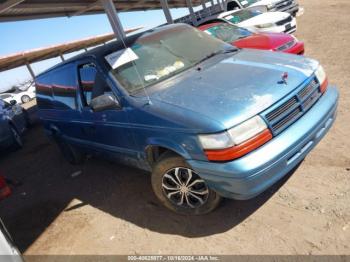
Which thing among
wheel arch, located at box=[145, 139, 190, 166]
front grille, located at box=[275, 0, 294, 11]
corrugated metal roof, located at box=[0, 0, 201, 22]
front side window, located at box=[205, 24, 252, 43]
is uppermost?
corrugated metal roof, located at box=[0, 0, 201, 22]

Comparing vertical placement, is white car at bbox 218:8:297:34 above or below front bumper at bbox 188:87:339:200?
below

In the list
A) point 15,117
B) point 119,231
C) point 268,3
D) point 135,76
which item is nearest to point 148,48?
point 135,76

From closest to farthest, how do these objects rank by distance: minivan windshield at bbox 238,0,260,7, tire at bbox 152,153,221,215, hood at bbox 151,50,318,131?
1. hood at bbox 151,50,318,131
2. tire at bbox 152,153,221,215
3. minivan windshield at bbox 238,0,260,7

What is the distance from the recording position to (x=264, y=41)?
7.14 meters

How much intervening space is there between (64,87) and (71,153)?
1.42 m

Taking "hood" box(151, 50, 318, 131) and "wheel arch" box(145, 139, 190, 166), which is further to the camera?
"wheel arch" box(145, 139, 190, 166)

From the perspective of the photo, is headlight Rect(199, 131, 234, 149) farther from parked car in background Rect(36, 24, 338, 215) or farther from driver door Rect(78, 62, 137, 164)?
driver door Rect(78, 62, 137, 164)

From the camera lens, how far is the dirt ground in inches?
129

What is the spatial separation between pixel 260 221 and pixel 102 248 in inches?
68.7

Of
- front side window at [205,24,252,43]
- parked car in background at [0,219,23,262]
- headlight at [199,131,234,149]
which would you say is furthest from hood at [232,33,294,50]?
parked car in background at [0,219,23,262]

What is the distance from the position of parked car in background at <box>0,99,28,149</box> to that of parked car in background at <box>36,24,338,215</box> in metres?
4.09

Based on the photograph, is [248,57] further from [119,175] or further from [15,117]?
[15,117]

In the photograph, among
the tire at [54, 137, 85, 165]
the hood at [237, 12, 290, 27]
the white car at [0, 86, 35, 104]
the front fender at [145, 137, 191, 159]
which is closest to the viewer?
the front fender at [145, 137, 191, 159]

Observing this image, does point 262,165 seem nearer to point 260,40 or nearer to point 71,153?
point 71,153
